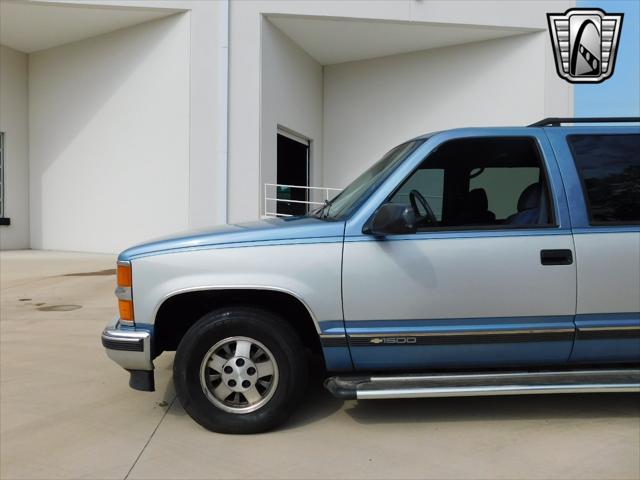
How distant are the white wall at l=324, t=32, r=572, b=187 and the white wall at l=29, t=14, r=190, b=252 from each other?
6.41m

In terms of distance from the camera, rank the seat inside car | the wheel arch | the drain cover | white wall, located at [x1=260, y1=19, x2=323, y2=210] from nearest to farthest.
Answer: the wheel arch < the seat inside car < the drain cover < white wall, located at [x1=260, y1=19, x2=323, y2=210]

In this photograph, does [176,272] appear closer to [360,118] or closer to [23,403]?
[23,403]

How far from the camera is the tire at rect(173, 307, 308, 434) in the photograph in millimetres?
3572

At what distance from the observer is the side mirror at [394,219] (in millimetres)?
3395

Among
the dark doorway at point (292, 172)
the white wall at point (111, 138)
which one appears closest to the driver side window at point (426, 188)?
the white wall at point (111, 138)

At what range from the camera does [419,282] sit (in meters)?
3.56

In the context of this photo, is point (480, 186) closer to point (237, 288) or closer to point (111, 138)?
point (237, 288)

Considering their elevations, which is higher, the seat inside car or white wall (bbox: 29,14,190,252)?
white wall (bbox: 29,14,190,252)

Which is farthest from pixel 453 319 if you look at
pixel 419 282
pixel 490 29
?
pixel 490 29

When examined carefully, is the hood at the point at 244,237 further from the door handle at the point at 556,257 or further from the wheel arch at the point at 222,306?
the door handle at the point at 556,257

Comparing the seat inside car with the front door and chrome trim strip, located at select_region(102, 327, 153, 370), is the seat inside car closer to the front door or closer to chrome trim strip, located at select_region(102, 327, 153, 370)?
the front door

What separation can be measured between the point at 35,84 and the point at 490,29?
14192mm

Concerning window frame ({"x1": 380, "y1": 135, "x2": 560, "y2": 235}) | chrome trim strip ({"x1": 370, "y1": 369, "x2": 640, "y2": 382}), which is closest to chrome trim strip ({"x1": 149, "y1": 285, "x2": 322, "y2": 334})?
chrome trim strip ({"x1": 370, "y1": 369, "x2": 640, "y2": 382})

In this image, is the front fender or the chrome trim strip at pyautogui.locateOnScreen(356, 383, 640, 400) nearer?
the chrome trim strip at pyautogui.locateOnScreen(356, 383, 640, 400)
